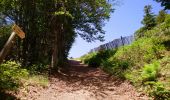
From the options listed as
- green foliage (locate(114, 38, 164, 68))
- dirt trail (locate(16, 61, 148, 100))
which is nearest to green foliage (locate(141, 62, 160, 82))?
dirt trail (locate(16, 61, 148, 100))

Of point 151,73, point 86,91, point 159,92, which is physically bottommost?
point 86,91

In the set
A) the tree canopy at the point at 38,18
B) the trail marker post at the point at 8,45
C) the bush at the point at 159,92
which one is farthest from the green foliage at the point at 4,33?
the bush at the point at 159,92

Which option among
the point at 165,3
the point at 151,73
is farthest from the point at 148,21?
the point at 151,73

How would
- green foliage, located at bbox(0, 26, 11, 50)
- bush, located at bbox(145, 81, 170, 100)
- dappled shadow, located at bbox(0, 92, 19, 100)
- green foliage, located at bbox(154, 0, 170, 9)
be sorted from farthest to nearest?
green foliage, located at bbox(0, 26, 11, 50), green foliage, located at bbox(154, 0, 170, 9), bush, located at bbox(145, 81, 170, 100), dappled shadow, located at bbox(0, 92, 19, 100)

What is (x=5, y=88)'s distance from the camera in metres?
10.6

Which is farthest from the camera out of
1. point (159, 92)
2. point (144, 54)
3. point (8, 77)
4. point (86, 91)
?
point (144, 54)

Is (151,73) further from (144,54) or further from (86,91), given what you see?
(144,54)

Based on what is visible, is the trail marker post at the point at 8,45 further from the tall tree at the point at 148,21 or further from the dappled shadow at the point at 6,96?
the tall tree at the point at 148,21

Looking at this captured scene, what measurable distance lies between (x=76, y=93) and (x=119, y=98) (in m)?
2.02

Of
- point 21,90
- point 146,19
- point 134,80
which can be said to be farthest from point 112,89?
point 146,19

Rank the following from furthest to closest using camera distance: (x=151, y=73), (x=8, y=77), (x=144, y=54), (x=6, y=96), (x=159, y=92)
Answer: (x=144, y=54), (x=151, y=73), (x=159, y=92), (x=8, y=77), (x=6, y=96)

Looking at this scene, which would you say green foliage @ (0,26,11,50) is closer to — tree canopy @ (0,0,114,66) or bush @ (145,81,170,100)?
tree canopy @ (0,0,114,66)

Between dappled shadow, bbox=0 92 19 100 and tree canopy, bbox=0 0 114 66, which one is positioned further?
tree canopy, bbox=0 0 114 66

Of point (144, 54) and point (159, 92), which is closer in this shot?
point (159, 92)
